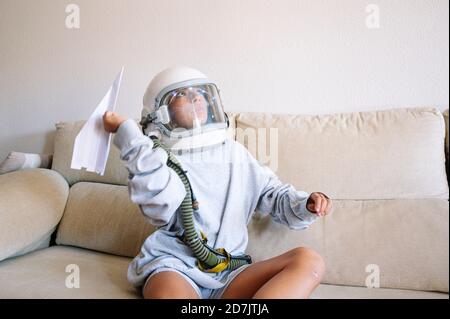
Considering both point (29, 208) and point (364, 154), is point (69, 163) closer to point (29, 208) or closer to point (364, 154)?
point (29, 208)

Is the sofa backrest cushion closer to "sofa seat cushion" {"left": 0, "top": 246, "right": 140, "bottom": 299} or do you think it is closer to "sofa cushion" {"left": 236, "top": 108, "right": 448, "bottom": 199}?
"sofa cushion" {"left": 236, "top": 108, "right": 448, "bottom": 199}

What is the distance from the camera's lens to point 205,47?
163 centimetres

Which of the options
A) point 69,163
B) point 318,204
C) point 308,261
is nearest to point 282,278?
point 308,261

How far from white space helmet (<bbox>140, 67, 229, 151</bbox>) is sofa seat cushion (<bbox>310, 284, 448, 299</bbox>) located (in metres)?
0.51

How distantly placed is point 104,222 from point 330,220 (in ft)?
2.66

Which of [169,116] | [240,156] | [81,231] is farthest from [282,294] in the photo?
[81,231]

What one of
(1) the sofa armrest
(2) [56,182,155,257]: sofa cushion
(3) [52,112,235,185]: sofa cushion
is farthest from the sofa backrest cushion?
(1) the sofa armrest

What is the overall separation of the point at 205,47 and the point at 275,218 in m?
0.84

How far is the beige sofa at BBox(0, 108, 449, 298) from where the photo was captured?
1.05 metres

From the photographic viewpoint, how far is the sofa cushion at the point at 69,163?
60.5 inches

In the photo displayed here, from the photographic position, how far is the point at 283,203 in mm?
1076

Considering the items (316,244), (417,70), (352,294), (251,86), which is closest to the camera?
(352,294)

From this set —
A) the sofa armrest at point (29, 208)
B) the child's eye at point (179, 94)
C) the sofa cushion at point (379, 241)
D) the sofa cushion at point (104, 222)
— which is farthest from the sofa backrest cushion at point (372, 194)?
the sofa armrest at point (29, 208)

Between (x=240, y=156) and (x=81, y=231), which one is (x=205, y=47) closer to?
(x=240, y=156)
